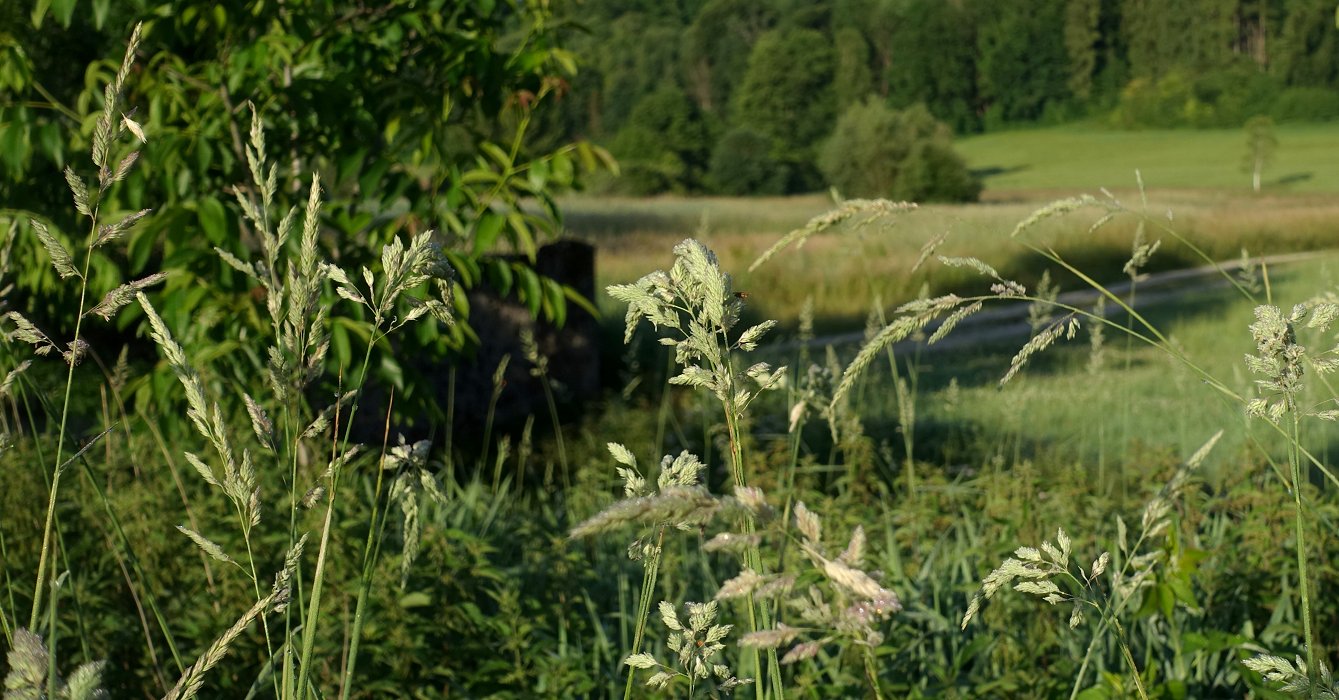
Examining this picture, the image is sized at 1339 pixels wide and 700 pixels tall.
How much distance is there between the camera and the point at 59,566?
2520mm

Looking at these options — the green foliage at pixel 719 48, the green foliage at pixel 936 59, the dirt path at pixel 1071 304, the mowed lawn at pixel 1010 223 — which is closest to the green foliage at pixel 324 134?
the mowed lawn at pixel 1010 223

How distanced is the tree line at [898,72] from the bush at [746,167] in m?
0.02

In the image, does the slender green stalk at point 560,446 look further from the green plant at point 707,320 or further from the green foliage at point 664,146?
the green foliage at point 664,146

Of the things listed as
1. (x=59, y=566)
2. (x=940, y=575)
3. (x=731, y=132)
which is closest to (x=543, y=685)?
(x=940, y=575)

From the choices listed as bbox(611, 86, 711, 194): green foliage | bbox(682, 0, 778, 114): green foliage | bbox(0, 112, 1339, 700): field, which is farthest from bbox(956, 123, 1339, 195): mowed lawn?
bbox(0, 112, 1339, 700): field

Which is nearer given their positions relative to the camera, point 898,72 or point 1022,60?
point 1022,60

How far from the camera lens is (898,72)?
37.8ft

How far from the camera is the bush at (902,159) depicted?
11.3 meters

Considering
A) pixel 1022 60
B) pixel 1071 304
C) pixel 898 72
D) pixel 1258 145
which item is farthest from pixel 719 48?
pixel 1071 304

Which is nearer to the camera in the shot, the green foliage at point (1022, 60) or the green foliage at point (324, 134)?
the green foliage at point (324, 134)

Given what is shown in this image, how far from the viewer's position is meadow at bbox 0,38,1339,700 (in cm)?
82

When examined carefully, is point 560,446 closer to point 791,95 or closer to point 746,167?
point 791,95

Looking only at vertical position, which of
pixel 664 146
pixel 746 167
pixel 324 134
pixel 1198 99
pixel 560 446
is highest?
pixel 324 134

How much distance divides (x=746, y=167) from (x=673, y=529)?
1120cm
